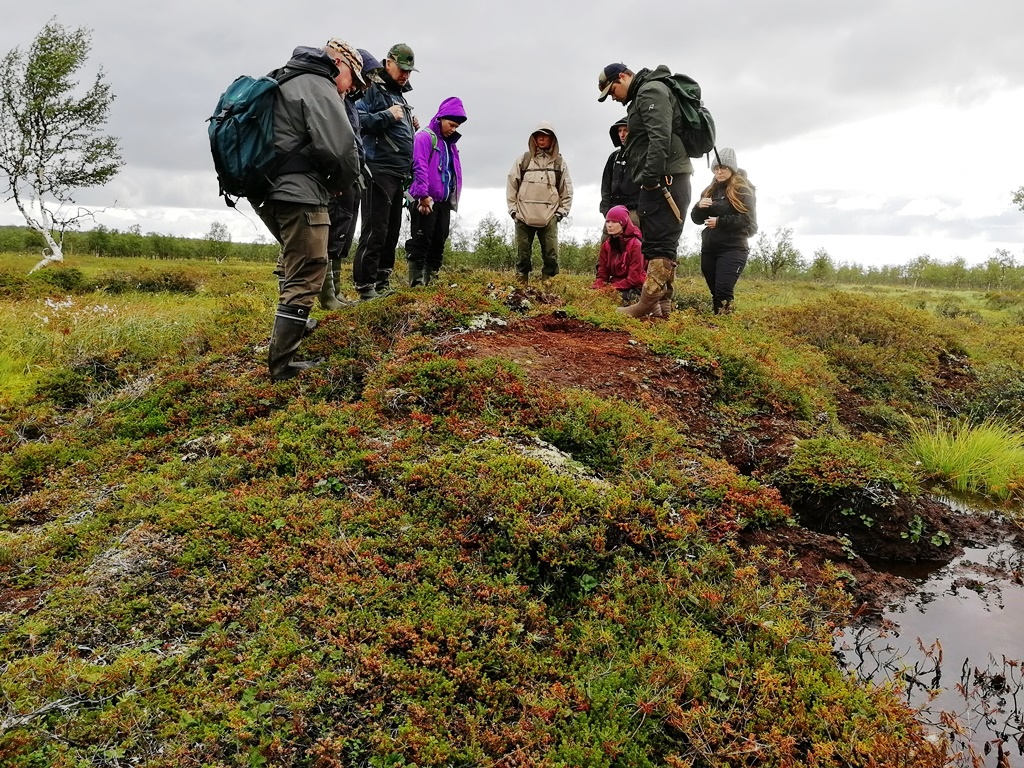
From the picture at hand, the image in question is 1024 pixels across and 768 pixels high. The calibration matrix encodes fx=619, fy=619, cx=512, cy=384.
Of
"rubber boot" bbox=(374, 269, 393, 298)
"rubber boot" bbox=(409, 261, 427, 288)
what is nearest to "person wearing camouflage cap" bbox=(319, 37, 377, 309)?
"rubber boot" bbox=(374, 269, 393, 298)

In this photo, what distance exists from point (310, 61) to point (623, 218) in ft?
17.5

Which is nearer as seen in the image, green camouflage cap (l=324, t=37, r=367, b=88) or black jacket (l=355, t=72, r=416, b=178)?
green camouflage cap (l=324, t=37, r=367, b=88)

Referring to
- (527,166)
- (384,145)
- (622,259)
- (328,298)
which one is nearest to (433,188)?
(384,145)

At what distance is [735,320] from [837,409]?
2.28 meters

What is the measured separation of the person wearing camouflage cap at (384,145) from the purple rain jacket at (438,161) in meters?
0.36

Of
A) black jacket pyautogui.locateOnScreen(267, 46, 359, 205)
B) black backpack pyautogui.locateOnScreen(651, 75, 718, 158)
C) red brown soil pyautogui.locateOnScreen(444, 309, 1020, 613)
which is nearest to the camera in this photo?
red brown soil pyautogui.locateOnScreen(444, 309, 1020, 613)

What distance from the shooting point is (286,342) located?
5.04m

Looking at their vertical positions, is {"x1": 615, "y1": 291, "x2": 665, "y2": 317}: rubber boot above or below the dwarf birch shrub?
above

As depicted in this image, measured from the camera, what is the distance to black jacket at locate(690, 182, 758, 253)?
815cm

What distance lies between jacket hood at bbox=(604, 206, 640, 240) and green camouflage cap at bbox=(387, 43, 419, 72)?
11.1ft

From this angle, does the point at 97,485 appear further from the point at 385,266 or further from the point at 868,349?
the point at 868,349

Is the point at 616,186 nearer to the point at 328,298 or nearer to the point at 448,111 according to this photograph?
the point at 448,111

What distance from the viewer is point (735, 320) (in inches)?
339

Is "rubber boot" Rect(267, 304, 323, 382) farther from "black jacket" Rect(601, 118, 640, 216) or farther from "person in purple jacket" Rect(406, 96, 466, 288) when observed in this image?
"black jacket" Rect(601, 118, 640, 216)
